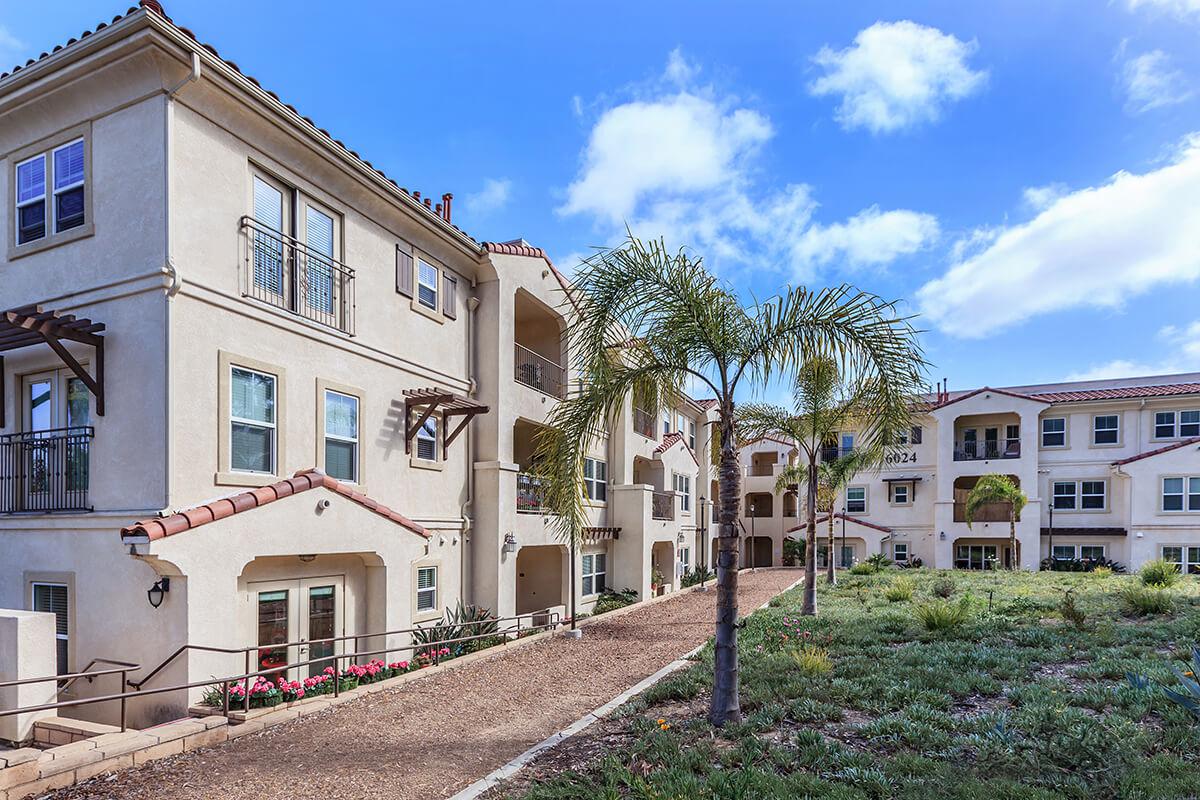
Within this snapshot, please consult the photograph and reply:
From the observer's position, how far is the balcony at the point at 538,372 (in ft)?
63.7

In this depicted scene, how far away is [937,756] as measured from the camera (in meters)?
6.34

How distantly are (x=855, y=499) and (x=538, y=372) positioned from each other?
92.9ft

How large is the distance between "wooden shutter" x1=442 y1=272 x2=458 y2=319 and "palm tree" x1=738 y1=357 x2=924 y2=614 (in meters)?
7.79

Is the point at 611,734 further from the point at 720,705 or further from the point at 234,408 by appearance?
the point at 234,408

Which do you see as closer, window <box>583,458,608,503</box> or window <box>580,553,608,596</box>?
window <box>580,553,608,596</box>

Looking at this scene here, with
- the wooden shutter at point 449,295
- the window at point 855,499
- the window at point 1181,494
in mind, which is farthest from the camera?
the window at point 855,499

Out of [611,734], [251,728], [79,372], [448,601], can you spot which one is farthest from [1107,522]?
[79,372]

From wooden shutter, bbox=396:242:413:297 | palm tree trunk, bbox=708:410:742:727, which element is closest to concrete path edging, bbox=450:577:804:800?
palm tree trunk, bbox=708:410:742:727

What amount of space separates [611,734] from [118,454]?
7837 millimetres

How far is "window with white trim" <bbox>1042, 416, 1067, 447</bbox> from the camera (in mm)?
36312

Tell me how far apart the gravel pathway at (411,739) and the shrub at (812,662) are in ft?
9.34

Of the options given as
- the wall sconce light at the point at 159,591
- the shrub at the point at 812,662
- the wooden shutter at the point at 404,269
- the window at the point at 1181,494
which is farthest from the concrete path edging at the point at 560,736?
the window at the point at 1181,494

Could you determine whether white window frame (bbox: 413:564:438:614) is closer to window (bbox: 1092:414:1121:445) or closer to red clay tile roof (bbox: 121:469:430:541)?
red clay tile roof (bbox: 121:469:430:541)

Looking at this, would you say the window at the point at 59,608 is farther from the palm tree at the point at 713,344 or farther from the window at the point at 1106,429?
the window at the point at 1106,429
